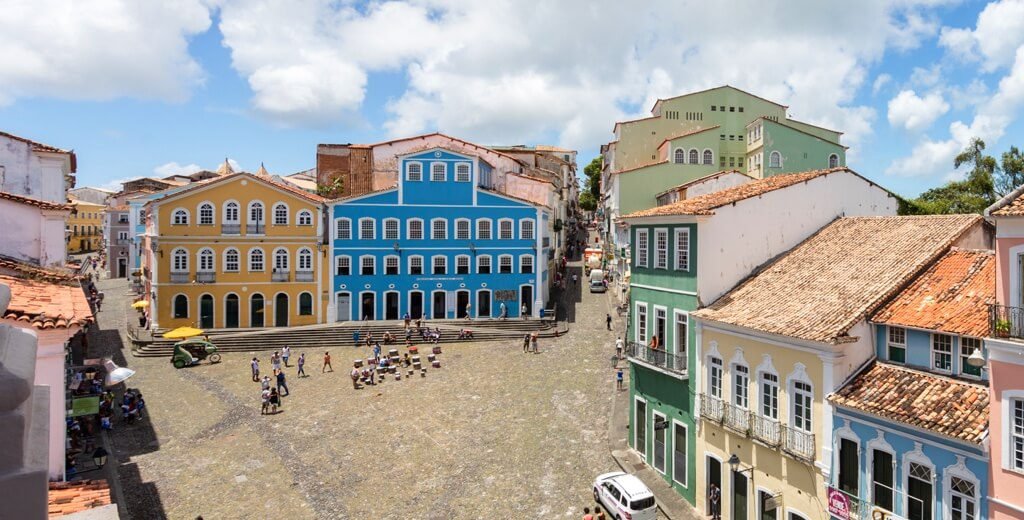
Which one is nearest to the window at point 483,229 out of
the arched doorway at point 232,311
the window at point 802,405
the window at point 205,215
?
the arched doorway at point 232,311

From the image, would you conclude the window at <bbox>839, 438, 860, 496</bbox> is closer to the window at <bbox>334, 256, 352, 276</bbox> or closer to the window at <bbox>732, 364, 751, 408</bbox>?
the window at <bbox>732, 364, 751, 408</bbox>

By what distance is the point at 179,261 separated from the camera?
41469mm

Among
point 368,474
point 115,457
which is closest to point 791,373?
point 368,474

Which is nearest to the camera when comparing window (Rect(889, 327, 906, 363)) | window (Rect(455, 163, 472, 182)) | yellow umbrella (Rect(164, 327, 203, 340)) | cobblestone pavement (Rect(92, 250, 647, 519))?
window (Rect(889, 327, 906, 363))

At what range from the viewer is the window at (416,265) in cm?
4409

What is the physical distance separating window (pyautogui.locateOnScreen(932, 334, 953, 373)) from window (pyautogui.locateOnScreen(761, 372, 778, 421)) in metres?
3.52

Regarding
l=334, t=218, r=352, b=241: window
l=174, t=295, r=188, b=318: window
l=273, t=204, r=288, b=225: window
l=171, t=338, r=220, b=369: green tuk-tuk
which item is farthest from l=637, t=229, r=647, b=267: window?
l=174, t=295, r=188, b=318: window

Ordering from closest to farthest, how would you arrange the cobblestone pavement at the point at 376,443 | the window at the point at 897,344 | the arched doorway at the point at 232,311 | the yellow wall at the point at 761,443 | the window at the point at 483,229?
the window at the point at 897,344
the yellow wall at the point at 761,443
the cobblestone pavement at the point at 376,443
the arched doorway at the point at 232,311
the window at the point at 483,229

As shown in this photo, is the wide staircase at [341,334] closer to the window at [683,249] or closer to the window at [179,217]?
the window at [179,217]

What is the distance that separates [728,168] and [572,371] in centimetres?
2041

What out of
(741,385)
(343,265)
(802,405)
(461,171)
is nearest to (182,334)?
(343,265)

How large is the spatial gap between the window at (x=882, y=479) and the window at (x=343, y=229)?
121ft

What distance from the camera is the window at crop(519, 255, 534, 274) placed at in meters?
45.1

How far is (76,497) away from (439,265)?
35407mm
